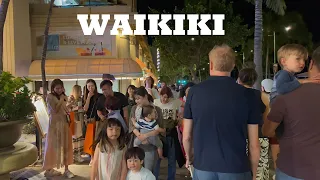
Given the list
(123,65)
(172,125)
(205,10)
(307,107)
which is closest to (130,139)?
(172,125)

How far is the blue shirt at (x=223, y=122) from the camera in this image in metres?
3.09

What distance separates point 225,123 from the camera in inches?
122

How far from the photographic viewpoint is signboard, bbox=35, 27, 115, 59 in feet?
64.7

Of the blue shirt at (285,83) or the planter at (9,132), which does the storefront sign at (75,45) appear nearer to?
the planter at (9,132)

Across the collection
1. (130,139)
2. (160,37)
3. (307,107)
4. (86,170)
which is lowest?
(86,170)

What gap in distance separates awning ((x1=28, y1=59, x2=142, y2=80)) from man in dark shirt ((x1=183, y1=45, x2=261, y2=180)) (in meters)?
15.7

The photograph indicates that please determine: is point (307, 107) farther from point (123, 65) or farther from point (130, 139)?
point (123, 65)

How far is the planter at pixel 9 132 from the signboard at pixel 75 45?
54.8 feet

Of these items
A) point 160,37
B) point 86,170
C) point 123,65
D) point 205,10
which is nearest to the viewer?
point 86,170

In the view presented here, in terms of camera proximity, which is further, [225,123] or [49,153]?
[49,153]

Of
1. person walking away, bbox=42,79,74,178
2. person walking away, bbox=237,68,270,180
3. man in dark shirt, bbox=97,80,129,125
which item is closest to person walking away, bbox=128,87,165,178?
man in dark shirt, bbox=97,80,129,125

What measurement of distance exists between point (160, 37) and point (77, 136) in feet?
86.3

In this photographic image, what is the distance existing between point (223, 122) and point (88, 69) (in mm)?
16445

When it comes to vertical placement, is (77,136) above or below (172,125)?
below
